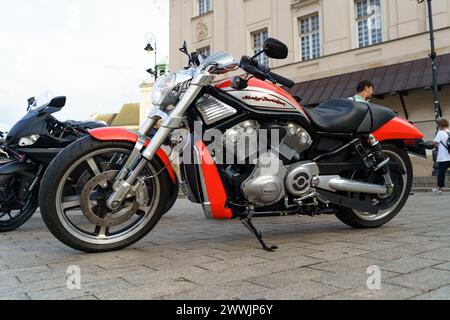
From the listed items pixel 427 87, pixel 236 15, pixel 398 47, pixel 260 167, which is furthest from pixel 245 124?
pixel 236 15

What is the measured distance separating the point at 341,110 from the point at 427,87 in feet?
39.9

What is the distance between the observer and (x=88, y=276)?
2.48m

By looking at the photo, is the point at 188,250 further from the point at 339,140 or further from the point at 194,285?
the point at 339,140

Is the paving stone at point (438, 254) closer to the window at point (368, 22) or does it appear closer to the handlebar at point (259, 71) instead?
the handlebar at point (259, 71)

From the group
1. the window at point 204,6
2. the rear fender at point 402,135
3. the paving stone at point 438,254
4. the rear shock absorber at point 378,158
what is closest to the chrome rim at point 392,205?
the rear fender at point 402,135

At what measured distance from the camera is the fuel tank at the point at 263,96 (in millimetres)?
3260

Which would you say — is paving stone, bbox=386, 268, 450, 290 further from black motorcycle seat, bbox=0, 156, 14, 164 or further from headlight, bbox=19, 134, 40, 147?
black motorcycle seat, bbox=0, 156, 14, 164

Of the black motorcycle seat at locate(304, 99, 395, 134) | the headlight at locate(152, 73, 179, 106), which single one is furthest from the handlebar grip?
the headlight at locate(152, 73, 179, 106)

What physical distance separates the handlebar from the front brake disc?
4.09 ft

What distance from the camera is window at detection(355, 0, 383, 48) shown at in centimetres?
1764

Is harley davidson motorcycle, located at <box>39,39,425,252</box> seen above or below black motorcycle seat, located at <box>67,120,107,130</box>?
below

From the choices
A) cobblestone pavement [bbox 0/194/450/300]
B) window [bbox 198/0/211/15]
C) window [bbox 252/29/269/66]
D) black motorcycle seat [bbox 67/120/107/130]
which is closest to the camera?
cobblestone pavement [bbox 0/194/450/300]

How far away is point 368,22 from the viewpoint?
58.6ft

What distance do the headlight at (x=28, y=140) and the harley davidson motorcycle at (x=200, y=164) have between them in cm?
207
